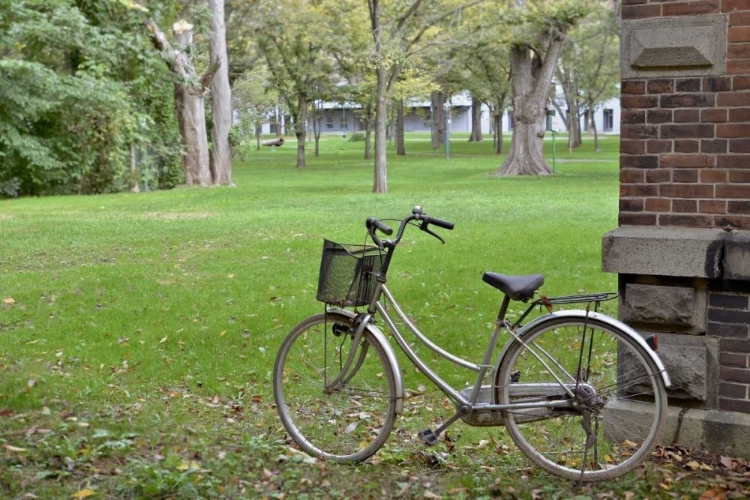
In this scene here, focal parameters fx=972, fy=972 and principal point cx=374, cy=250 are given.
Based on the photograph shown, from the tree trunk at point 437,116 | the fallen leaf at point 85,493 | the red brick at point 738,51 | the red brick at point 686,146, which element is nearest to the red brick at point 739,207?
the red brick at point 686,146

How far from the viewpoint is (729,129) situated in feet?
16.0

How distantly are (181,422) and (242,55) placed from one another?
128 feet

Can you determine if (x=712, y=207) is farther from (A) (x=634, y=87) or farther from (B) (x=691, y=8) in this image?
(B) (x=691, y=8)

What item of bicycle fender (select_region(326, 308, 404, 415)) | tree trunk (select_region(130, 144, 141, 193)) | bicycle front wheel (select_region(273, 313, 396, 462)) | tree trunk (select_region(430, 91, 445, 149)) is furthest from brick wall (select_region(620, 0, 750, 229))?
tree trunk (select_region(430, 91, 445, 149))

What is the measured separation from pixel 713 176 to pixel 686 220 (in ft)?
0.85

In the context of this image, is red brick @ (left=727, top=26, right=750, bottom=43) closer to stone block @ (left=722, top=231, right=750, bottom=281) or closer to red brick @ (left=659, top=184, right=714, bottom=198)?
red brick @ (left=659, top=184, right=714, bottom=198)

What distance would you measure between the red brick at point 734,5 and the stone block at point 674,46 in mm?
41

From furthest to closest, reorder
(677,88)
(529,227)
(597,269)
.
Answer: (529,227) → (597,269) → (677,88)

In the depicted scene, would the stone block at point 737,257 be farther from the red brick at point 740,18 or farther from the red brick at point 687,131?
the red brick at point 740,18

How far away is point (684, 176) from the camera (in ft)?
16.3

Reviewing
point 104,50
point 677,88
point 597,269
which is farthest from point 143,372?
point 104,50

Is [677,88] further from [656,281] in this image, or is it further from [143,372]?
[143,372]

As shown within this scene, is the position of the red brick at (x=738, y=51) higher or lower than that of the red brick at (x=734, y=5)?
lower

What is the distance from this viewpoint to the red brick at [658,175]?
16.4ft
